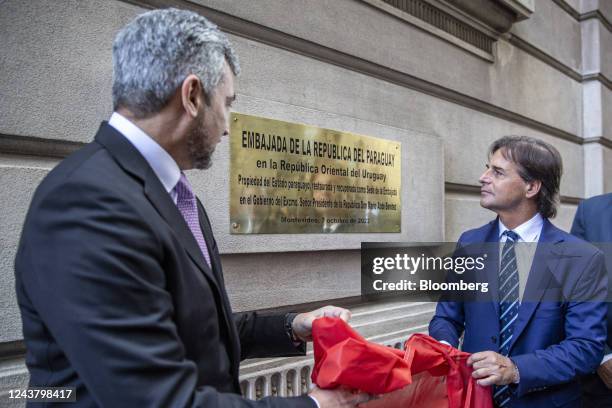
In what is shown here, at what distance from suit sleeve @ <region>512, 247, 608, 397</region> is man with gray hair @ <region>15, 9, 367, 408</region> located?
91 centimetres

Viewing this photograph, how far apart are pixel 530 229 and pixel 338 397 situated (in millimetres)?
1489

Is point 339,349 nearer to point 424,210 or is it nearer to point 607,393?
point 607,393

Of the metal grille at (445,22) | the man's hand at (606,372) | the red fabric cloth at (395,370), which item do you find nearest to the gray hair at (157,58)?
the red fabric cloth at (395,370)

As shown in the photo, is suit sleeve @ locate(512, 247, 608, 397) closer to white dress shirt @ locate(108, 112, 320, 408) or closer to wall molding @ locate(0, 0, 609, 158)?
white dress shirt @ locate(108, 112, 320, 408)

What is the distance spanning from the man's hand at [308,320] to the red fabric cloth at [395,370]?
0.10 m

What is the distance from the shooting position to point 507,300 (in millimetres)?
2205

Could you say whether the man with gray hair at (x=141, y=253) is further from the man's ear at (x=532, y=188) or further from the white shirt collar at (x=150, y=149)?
the man's ear at (x=532, y=188)

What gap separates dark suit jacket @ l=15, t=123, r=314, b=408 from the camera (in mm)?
960

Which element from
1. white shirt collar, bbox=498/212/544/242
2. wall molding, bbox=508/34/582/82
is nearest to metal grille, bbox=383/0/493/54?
wall molding, bbox=508/34/582/82

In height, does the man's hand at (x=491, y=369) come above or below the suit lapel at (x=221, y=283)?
below

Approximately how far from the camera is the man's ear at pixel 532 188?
7.95 ft

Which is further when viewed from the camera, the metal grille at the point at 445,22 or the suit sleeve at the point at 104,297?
the metal grille at the point at 445,22

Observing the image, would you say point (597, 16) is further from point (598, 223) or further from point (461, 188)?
point (598, 223)

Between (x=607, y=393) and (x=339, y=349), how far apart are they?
6.62 ft
